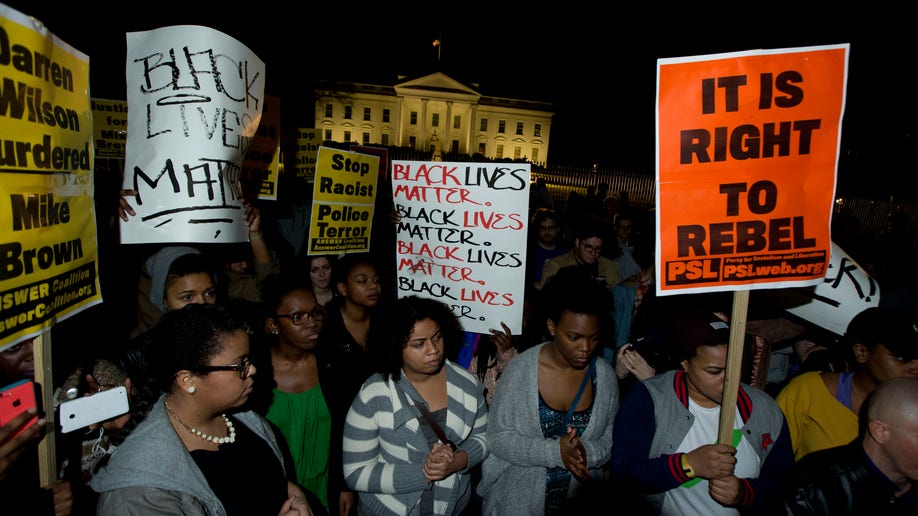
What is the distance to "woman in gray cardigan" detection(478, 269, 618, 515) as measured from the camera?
114 inches

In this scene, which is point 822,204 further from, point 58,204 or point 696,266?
point 58,204

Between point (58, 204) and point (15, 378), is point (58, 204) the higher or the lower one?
the higher one

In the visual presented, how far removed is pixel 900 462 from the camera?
86.2 inches

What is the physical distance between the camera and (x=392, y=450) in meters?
2.93

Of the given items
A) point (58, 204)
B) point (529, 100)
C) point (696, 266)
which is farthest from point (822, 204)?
point (529, 100)

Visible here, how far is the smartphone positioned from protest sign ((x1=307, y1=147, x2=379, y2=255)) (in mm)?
2968

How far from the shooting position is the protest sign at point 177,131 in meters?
3.28

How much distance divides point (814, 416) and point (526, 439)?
1.71 metres

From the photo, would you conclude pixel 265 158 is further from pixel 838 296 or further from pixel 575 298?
pixel 838 296

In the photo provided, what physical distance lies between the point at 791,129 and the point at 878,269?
5088 mm

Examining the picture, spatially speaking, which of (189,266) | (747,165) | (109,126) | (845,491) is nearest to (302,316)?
(189,266)

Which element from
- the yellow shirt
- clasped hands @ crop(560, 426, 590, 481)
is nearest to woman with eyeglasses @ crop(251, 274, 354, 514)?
clasped hands @ crop(560, 426, 590, 481)

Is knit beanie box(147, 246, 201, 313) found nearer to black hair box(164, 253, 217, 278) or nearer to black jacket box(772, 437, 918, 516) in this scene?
black hair box(164, 253, 217, 278)

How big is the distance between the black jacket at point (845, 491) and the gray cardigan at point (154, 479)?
8.36 ft
